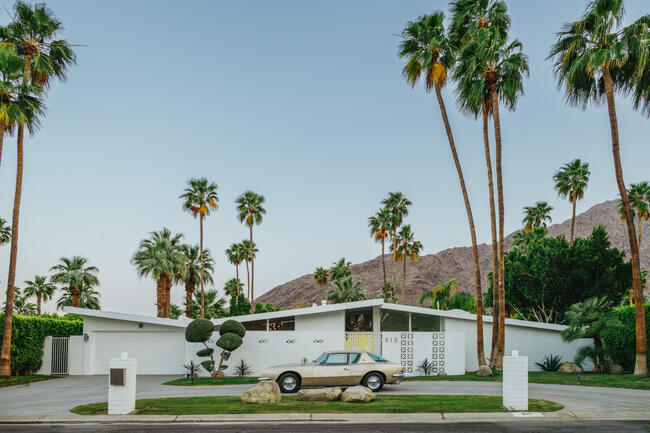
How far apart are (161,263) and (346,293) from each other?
19081 millimetres

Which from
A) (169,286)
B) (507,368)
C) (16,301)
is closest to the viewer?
(507,368)

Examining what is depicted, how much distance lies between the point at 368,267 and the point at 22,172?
146220mm

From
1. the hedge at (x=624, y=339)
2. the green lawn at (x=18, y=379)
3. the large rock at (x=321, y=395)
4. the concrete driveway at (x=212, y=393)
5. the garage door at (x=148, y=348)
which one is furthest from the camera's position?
the garage door at (x=148, y=348)

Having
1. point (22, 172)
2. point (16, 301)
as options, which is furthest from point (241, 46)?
point (16, 301)

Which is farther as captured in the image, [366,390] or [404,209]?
[404,209]

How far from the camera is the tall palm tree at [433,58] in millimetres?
27359

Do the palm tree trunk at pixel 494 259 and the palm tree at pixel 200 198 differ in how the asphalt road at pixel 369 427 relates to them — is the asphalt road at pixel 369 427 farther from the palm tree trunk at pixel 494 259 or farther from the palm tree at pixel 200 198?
the palm tree at pixel 200 198

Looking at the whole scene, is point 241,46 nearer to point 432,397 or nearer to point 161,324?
point 161,324

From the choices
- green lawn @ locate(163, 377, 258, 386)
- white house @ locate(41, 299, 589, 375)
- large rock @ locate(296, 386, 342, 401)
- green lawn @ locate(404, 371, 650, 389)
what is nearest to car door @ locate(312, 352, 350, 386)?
large rock @ locate(296, 386, 342, 401)

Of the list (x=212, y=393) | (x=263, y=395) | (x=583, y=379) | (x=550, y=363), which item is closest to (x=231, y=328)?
(x=212, y=393)

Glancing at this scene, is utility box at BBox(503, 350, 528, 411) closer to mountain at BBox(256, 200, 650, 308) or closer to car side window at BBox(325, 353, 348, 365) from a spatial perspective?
car side window at BBox(325, 353, 348, 365)

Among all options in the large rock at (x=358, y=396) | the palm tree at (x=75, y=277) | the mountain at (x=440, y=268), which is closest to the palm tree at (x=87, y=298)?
the palm tree at (x=75, y=277)

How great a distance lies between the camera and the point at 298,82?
32.6 meters

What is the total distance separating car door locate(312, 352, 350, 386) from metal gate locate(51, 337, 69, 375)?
15520 mm
